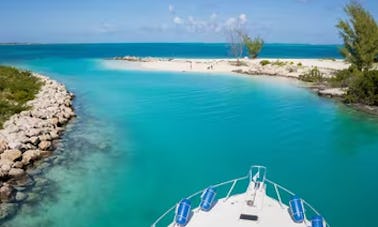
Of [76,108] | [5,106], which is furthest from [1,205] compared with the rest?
[76,108]

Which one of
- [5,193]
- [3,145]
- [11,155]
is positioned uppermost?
[3,145]

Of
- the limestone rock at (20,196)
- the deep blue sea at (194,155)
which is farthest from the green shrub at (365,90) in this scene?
the limestone rock at (20,196)

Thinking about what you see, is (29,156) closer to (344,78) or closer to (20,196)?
(20,196)

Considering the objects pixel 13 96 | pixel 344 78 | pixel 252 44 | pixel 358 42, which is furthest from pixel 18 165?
pixel 252 44

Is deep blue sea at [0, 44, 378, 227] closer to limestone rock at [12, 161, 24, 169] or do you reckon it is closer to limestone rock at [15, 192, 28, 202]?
limestone rock at [15, 192, 28, 202]

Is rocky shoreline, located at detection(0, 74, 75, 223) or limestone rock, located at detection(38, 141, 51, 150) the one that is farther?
limestone rock, located at detection(38, 141, 51, 150)

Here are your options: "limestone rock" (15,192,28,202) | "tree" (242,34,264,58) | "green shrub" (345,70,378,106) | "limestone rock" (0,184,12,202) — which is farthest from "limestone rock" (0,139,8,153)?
"tree" (242,34,264,58)
